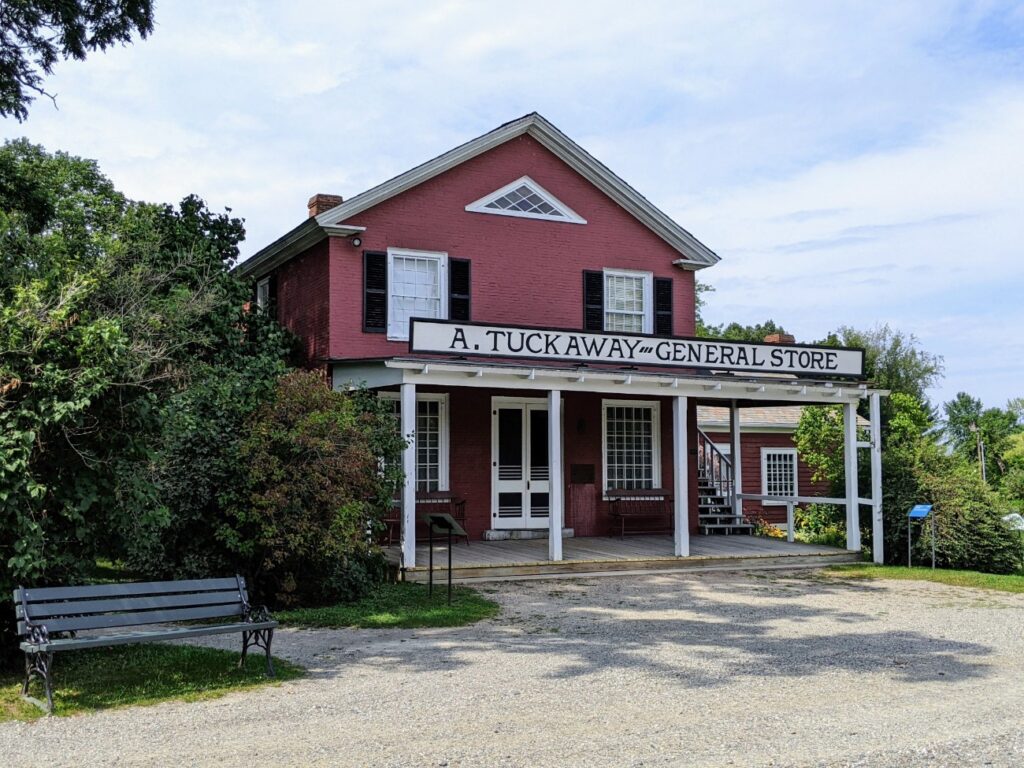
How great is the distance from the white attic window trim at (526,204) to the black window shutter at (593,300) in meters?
1.07

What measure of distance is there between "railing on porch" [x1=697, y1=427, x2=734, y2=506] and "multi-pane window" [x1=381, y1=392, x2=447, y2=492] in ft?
21.2

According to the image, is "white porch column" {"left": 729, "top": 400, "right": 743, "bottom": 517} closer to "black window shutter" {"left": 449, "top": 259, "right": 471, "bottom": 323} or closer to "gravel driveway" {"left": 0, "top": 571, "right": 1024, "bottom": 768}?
"black window shutter" {"left": 449, "top": 259, "right": 471, "bottom": 323}

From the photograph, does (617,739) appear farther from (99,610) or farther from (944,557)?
(944,557)

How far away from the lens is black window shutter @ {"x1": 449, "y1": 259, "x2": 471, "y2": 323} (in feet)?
59.9

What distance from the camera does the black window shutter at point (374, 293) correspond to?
17.6 m

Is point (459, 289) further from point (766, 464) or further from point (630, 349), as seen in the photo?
point (766, 464)

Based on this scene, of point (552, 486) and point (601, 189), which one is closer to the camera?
point (552, 486)

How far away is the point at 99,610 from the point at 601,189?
14052 millimetres

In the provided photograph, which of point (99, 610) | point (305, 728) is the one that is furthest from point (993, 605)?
point (99, 610)

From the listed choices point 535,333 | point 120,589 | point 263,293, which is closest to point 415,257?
point 535,333

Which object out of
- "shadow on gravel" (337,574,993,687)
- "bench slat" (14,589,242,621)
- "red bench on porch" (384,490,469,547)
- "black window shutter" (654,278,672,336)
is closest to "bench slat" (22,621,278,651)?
"bench slat" (14,589,242,621)

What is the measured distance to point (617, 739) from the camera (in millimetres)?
6676

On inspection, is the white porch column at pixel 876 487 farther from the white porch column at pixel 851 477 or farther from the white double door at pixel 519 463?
the white double door at pixel 519 463

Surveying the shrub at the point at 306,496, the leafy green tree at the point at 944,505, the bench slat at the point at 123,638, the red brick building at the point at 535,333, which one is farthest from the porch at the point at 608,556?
the bench slat at the point at 123,638
